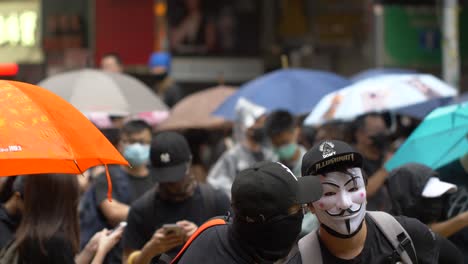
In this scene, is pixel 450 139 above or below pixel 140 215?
above

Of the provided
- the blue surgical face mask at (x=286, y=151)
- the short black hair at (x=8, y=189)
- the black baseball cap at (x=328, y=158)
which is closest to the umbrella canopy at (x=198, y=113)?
the blue surgical face mask at (x=286, y=151)

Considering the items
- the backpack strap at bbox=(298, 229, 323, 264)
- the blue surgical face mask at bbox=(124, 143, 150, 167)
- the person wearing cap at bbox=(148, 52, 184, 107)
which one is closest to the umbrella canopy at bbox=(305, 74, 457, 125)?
the blue surgical face mask at bbox=(124, 143, 150, 167)

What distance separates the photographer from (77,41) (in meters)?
20.8

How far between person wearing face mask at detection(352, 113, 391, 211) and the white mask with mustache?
3421mm

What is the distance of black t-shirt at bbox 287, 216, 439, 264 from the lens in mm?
5234

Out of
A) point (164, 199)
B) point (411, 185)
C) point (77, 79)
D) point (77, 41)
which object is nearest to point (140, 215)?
point (164, 199)

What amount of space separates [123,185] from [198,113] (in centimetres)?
389

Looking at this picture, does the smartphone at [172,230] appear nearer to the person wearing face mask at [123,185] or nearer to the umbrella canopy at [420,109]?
the person wearing face mask at [123,185]

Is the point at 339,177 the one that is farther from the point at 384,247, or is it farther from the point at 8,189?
the point at 8,189

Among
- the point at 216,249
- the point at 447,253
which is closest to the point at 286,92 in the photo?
the point at 447,253

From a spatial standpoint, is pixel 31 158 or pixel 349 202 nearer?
pixel 31 158

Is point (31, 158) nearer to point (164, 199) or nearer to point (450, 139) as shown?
point (164, 199)

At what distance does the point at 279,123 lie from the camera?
9.30 m

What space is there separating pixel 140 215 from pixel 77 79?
3.48m
